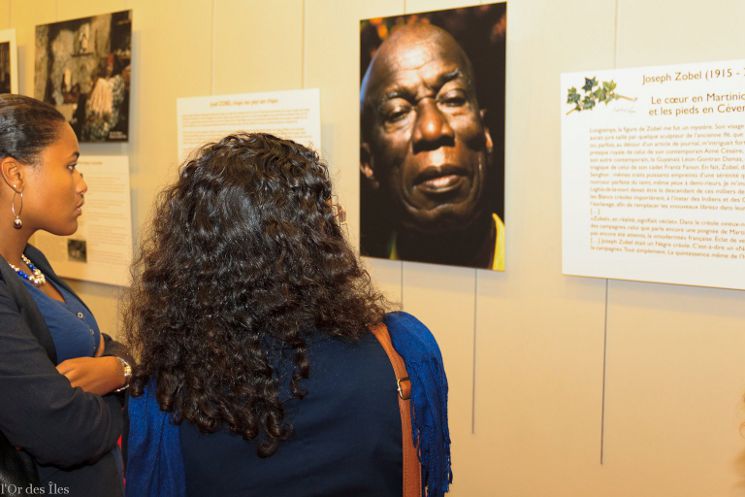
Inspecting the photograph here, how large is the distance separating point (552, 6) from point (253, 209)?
1.86 meters

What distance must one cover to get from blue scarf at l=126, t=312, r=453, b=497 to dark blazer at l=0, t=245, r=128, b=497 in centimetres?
23

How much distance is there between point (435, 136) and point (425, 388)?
171 centimetres

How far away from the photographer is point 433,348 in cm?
133

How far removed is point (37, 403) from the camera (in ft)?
4.65

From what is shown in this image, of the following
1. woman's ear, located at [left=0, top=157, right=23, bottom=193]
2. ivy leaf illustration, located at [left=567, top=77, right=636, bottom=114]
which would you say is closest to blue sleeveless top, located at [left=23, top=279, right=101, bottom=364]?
woman's ear, located at [left=0, top=157, right=23, bottom=193]

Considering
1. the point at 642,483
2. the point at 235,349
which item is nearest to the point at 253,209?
the point at 235,349

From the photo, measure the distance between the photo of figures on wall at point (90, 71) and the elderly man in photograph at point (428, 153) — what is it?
1616 millimetres

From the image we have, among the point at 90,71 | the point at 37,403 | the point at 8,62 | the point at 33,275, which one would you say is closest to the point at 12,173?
the point at 33,275

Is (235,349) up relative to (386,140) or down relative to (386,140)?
down

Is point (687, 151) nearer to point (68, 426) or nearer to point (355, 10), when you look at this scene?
point (355, 10)

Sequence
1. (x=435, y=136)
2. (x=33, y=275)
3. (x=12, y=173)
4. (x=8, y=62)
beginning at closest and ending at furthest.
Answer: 1. (x=12, y=173)
2. (x=33, y=275)
3. (x=435, y=136)
4. (x=8, y=62)

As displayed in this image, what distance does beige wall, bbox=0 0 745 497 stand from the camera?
94.0 inches

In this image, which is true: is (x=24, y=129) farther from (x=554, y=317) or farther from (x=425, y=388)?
(x=554, y=317)

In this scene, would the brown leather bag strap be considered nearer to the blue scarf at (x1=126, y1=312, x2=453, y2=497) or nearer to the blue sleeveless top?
the blue scarf at (x1=126, y1=312, x2=453, y2=497)
